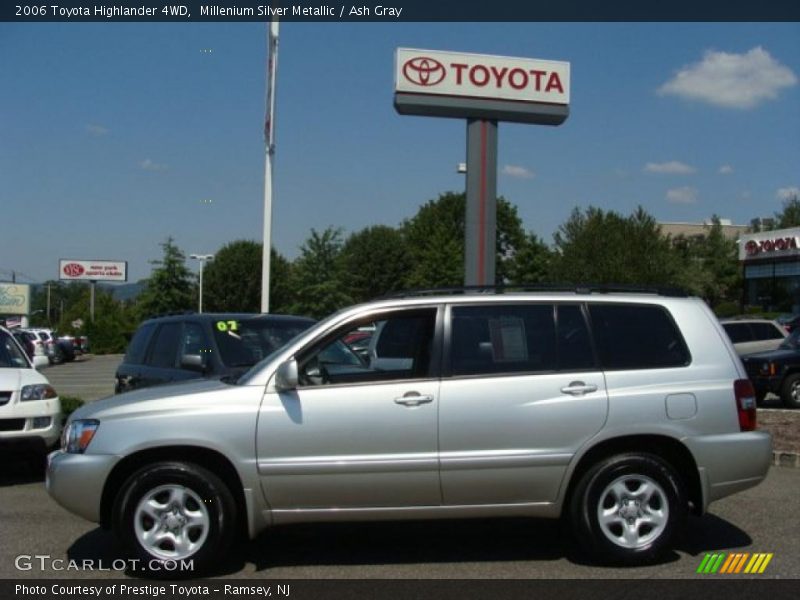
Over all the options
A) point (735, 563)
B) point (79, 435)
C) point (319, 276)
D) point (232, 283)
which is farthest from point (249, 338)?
point (232, 283)

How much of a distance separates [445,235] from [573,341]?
57.6 metres

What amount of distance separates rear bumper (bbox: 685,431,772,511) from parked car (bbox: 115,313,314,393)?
4.57m

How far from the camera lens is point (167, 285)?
4772 cm

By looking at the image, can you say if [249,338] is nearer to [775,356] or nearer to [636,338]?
[636,338]

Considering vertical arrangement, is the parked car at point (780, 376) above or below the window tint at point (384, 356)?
below

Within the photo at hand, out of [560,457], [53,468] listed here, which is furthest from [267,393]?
[560,457]

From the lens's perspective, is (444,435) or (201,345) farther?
(201,345)

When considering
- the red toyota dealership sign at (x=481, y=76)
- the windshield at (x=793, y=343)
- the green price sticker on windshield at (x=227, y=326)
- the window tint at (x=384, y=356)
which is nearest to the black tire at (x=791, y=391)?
the windshield at (x=793, y=343)

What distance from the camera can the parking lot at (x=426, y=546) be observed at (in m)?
5.59

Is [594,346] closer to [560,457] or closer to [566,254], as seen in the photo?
[560,457]

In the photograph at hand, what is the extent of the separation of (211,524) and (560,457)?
2.26 m

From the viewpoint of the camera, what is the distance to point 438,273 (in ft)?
200

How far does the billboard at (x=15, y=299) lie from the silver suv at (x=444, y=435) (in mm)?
58626

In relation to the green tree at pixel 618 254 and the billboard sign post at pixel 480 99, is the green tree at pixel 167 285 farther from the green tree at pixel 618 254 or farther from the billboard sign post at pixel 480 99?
the billboard sign post at pixel 480 99
